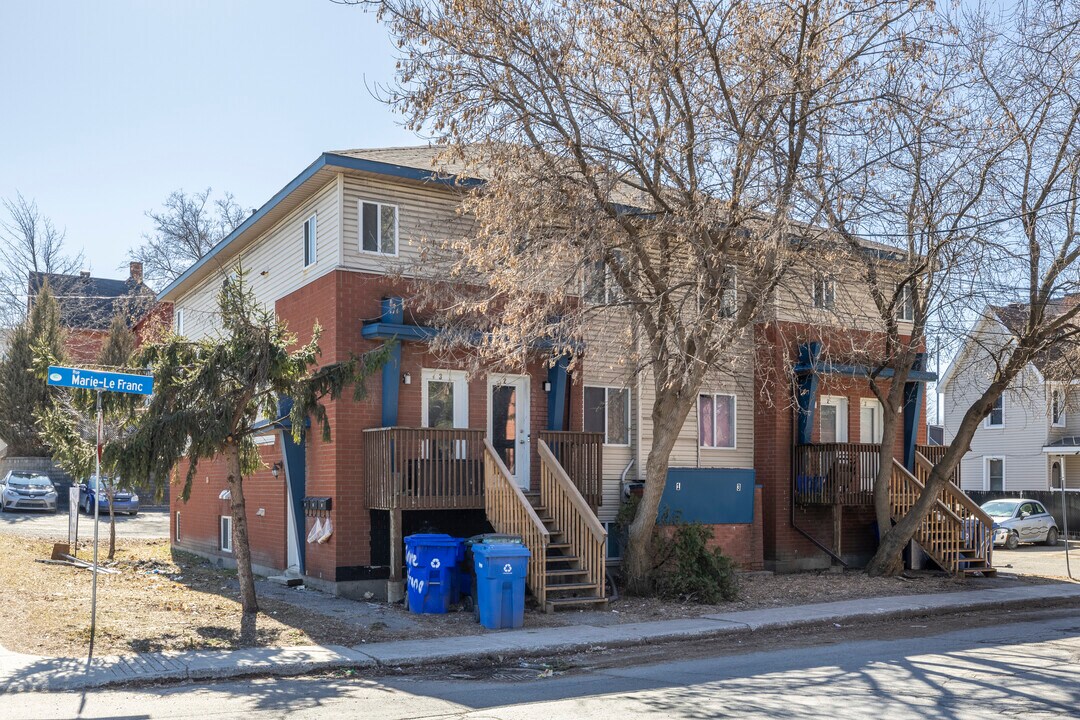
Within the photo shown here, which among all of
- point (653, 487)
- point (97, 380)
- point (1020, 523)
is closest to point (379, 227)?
point (653, 487)

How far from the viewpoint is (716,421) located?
21281 mm

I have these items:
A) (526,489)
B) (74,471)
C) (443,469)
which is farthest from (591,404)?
(74,471)

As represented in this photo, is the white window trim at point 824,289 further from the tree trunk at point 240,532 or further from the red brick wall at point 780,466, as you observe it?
the tree trunk at point 240,532

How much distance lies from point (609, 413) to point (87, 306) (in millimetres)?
39357

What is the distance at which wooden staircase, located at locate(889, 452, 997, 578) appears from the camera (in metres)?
20.1

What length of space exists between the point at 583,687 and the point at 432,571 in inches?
206

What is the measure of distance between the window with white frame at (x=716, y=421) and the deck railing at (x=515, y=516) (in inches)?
252

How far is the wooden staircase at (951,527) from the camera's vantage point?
20062 mm

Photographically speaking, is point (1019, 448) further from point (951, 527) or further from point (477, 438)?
point (477, 438)

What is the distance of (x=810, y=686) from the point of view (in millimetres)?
9633

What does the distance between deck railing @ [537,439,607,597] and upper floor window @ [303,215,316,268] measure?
17.1 feet

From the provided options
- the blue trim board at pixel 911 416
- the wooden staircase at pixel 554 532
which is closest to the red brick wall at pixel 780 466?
the blue trim board at pixel 911 416

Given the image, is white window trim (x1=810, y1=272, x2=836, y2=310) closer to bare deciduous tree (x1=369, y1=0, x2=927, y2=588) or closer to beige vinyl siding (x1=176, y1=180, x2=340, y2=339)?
bare deciduous tree (x1=369, y1=0, x2=927, y2=588)

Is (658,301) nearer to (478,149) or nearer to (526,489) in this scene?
(478,149)
